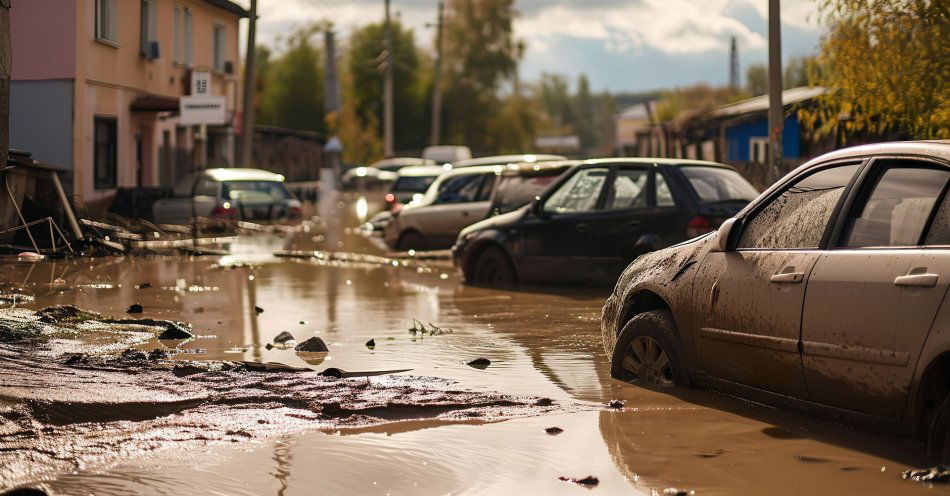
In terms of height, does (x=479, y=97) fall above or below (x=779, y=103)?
above

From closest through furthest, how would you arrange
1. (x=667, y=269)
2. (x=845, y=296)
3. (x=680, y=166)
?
(x=845, y=296)
(x=667, y=269)
(x=680, y=166)

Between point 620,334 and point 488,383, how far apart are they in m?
0.92

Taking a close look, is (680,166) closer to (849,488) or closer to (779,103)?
(779,103)

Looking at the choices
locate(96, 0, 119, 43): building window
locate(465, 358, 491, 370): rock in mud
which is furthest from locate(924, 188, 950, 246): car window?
locate(96, 0, 119, 43): building window

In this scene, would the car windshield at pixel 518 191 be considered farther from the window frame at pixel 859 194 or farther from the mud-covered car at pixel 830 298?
the window frame at pixel 859 194

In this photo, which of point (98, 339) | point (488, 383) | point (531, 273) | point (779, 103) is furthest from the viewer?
point (779, 103)

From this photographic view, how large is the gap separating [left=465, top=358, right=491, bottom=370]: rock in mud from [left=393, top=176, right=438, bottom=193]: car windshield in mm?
23078

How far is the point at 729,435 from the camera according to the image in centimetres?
725

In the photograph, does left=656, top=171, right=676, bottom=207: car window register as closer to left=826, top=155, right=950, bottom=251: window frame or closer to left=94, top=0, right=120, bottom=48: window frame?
left=826, top=155, right=950, bottom=251: window frame

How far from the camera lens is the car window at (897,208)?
21.5 ft

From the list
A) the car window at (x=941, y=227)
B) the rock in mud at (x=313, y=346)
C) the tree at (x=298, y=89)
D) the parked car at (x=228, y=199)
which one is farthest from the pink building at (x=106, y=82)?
the tree at (x=298, y=89)

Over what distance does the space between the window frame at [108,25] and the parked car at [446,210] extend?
856 cm

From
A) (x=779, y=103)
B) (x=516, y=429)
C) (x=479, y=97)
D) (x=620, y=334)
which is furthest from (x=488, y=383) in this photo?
(x=479, y=97)

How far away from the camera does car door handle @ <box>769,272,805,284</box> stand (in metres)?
7.11
